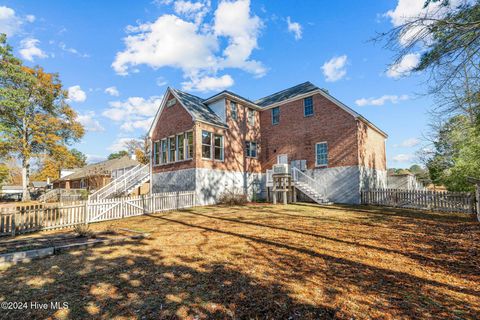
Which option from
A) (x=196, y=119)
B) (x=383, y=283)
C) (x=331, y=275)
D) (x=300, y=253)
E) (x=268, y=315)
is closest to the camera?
(x=268, y=315)

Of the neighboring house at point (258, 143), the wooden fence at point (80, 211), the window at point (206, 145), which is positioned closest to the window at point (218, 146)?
the neighboring house at point (258, 143)

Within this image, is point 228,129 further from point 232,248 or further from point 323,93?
point 232,248

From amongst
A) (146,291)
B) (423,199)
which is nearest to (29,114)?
(146,291)

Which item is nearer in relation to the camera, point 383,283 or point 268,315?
point 268,315

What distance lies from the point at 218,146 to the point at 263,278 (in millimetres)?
16165

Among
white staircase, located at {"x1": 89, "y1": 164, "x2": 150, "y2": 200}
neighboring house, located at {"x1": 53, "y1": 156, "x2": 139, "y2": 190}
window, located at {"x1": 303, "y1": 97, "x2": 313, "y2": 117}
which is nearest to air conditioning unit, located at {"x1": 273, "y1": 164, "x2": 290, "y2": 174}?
window, located at {"x1": 303, "y1": 97, "x2": 313, "y2": 117}

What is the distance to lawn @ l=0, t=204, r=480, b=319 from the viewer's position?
11.0 ft

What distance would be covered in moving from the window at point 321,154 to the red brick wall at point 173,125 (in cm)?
1037

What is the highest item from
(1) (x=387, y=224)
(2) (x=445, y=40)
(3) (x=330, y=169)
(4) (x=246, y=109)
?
(4) (x=246, y=109)

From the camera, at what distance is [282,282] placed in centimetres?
417

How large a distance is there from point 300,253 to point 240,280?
214 centimetres

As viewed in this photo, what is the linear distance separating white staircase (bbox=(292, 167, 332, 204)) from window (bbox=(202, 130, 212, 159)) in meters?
7.22

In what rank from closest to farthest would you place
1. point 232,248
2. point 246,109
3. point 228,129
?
point 232,248
point 228,129
point 246,109

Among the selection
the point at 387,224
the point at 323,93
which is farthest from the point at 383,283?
the point at 323,93
